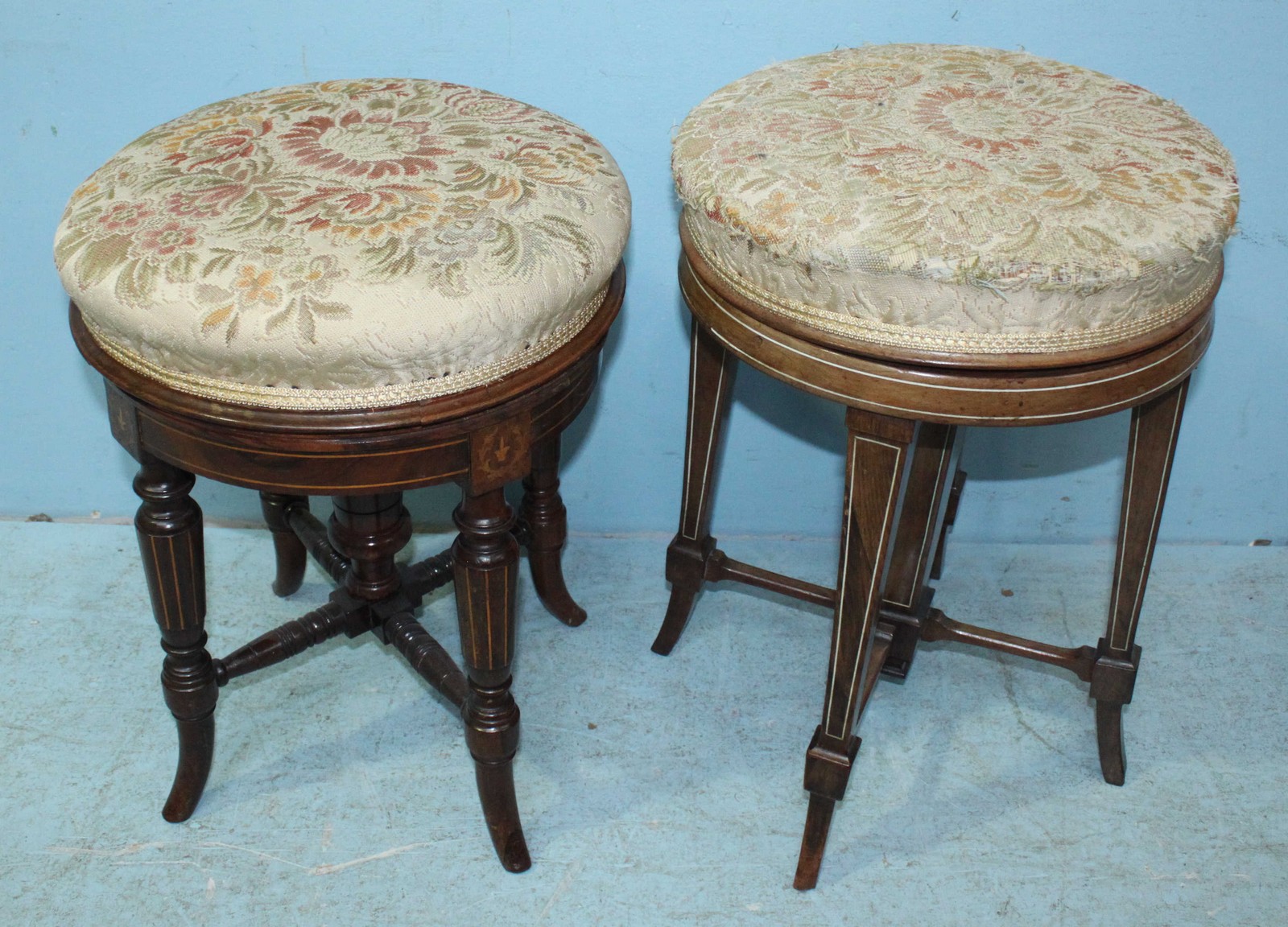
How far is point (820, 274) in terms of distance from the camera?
0.92 m

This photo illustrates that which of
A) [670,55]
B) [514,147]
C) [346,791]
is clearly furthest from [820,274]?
[346,791]

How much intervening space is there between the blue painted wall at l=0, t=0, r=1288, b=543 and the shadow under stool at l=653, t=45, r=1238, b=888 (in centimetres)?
14

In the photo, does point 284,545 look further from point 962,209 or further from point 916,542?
point 962,209

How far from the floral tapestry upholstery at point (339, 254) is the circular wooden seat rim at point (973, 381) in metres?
0.17

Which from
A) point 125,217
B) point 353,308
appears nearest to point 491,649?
point 353,308

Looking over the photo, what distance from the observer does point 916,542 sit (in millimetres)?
1307

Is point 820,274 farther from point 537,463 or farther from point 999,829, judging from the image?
point 999,829

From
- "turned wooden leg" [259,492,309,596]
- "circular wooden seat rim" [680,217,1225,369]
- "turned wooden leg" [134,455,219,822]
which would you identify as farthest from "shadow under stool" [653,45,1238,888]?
"turned wooden leg" [259,492,309,596]

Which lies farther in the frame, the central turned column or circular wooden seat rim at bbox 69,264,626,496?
the central turned column

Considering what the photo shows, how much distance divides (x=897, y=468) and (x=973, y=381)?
0.34ft

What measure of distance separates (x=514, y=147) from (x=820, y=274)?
1.01 feet

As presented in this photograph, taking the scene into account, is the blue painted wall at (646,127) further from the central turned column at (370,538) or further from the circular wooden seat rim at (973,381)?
the circular wooden seat rim at (973,381)

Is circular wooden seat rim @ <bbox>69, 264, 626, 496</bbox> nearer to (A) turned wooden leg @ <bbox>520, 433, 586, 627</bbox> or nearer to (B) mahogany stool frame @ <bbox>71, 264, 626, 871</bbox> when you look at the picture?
(B) mahogany stool frame @ <bbox>71, 264, 626, 871</bbox>

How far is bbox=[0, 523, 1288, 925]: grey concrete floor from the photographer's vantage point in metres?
1.20
